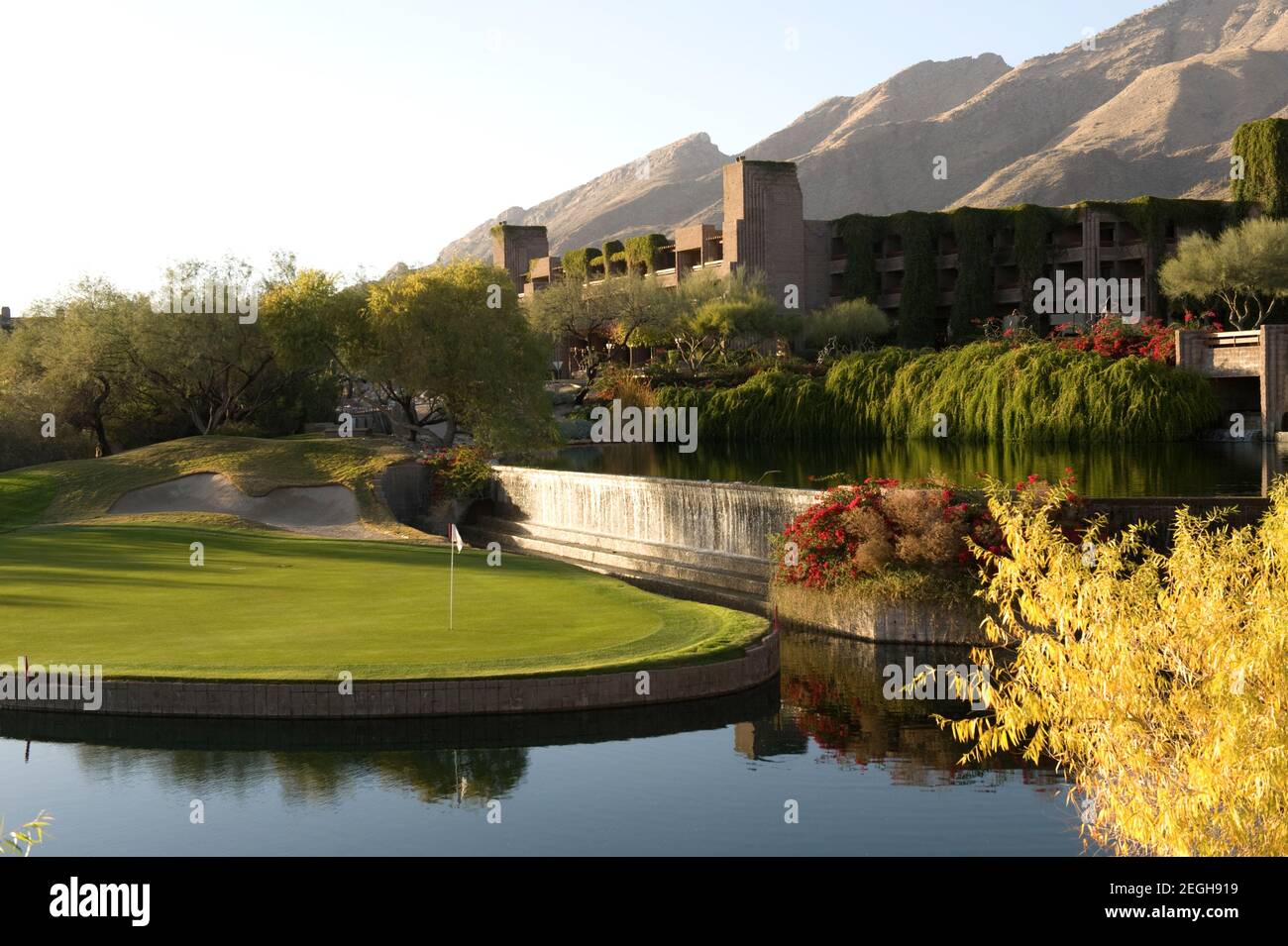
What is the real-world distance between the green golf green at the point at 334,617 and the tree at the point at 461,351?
54.1 ft

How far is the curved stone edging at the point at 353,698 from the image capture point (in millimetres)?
16141

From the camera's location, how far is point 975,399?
60.0m

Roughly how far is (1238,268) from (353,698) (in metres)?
69.6

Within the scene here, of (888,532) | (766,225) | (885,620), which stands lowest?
(885,620)

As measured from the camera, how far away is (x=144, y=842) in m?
12.7

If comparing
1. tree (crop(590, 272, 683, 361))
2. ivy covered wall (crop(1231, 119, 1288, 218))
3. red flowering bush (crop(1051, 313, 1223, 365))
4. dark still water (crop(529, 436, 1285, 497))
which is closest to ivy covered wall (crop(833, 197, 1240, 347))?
ivy covered wall (crop(1231, 119, 1288, 218))

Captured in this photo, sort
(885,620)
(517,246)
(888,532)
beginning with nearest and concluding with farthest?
(885,620), (888,532), (517,246)

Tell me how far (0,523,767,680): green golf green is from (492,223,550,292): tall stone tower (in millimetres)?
98593

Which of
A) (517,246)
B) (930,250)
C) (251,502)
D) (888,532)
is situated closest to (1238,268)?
(930,250)

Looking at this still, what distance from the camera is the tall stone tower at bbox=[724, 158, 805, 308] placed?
9794cm

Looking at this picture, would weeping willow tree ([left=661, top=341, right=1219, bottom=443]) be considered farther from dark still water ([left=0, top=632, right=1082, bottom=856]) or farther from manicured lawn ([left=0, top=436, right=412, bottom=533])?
dark still water ([left=0, top=632, right=1082, bottom=856])

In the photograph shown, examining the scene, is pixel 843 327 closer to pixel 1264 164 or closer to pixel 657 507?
pixel 1264 164
